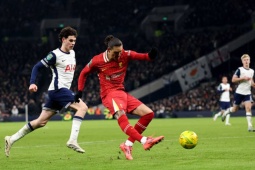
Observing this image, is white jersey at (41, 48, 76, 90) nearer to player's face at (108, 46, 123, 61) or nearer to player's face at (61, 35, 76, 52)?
player's face at (61, 35, 76, 52)

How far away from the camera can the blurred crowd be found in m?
53.5

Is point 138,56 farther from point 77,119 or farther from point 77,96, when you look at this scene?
point 77,119

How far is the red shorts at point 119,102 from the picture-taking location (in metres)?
13.6

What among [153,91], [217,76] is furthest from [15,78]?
[217,76]

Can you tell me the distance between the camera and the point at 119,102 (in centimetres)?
1361

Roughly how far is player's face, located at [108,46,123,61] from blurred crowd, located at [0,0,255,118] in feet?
117

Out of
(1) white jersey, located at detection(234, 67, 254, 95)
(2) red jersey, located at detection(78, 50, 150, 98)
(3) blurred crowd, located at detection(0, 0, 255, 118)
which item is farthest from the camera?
(3) blurred crowd, located at detection(0, 0, 255, 118)

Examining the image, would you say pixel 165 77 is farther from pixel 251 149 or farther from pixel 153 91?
pixel 251 149

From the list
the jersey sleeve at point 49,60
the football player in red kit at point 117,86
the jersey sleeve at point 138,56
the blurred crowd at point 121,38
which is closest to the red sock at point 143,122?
the football player in red kit at point 117,86

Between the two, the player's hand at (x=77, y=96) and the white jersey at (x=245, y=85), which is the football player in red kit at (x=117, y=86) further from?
the white jersey at (x=245, y=85)

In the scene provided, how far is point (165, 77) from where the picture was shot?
52562mm

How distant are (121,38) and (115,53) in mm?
47711

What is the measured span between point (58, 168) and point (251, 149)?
5155mm

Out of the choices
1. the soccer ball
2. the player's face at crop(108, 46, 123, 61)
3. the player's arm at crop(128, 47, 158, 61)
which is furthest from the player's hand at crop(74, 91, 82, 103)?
the soccer ball
